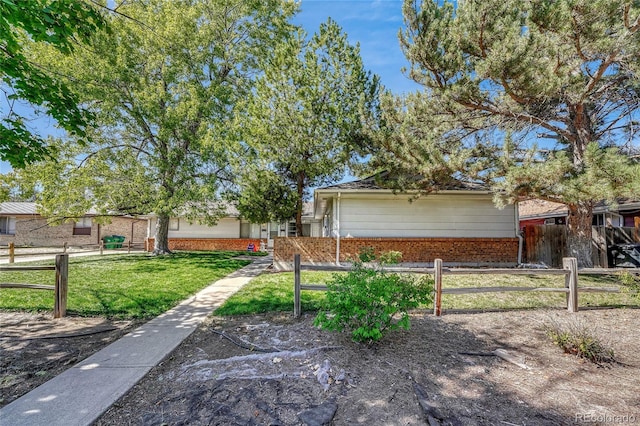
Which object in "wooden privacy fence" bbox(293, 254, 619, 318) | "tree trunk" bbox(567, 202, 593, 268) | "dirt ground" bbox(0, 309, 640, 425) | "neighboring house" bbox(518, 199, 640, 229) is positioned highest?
"neighboring house" bbox(518, 199, 640, 229)

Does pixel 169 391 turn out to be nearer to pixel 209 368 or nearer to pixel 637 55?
pixel 209 368

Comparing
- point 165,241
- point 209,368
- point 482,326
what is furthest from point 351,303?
point 165,241

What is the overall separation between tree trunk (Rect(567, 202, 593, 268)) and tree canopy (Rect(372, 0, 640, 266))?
0.03 metres

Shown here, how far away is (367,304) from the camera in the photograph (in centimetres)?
377

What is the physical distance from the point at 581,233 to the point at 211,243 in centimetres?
2175

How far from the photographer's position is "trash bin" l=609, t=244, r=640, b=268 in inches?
398

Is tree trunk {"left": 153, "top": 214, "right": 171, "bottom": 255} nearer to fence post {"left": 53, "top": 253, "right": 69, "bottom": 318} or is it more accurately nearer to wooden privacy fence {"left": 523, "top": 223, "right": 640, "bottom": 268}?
fence post {"left": 53, "top": 253, "right": 69, "bottom": 318}

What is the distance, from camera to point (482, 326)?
5039mm

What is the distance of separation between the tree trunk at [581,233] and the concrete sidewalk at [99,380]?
11136 millimetres

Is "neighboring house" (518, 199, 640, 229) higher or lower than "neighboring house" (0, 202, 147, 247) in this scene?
higher

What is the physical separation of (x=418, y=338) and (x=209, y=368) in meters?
2.92

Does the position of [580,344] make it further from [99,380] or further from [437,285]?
[99,380]

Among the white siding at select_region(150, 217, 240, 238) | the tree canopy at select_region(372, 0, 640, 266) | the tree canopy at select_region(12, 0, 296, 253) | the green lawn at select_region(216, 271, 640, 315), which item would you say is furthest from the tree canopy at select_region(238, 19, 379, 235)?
the white siding at select_region(150, 217, 240, 238)

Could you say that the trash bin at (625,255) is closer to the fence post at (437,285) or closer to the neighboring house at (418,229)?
the neighboring house at (418,229)
